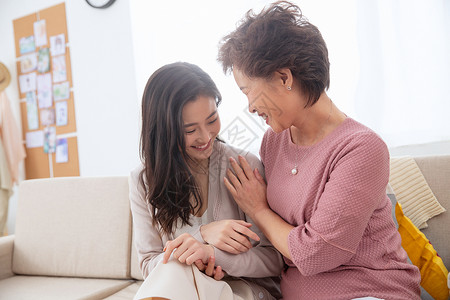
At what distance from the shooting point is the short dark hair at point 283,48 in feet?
3.50

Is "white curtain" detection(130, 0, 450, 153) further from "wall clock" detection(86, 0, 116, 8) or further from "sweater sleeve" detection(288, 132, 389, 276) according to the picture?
"wall clock" detection(86, 0, 116, 8)

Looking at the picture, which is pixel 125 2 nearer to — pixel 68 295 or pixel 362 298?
pixel 68 295

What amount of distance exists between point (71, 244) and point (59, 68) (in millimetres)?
2014

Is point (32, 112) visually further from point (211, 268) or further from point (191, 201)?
point (211, 268)

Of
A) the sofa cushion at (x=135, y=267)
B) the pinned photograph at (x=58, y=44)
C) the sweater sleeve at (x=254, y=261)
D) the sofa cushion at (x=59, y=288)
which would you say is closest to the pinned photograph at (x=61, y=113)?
the pinned photograph at (x=58, y=44)

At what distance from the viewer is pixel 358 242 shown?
1018mm

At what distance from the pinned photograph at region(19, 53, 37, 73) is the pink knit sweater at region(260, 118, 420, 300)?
330 cm

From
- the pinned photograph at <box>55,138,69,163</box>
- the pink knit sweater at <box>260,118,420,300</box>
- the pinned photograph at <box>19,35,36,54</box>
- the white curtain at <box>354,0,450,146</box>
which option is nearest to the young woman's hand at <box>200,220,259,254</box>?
the pink knit sweater at <box>260,118,420,300</box>

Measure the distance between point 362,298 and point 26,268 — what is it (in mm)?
1938

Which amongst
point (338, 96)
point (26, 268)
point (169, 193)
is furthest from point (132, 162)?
point (169, 193)

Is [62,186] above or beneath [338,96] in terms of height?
beneath

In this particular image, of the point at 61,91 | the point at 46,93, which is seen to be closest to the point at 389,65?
the point at 61,91

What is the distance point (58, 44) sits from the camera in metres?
3.49

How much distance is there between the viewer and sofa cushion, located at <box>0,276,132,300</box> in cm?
181
